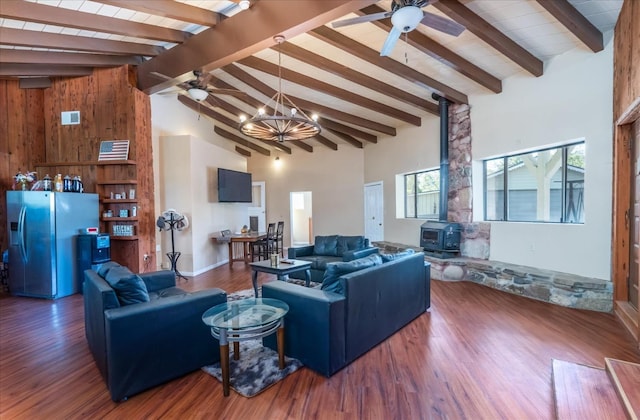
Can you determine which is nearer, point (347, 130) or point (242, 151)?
point (347, 130)

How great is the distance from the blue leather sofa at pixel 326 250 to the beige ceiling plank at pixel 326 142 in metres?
4.11

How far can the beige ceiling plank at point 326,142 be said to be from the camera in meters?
8.77

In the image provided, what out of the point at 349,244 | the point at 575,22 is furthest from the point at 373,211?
the point at 575,22

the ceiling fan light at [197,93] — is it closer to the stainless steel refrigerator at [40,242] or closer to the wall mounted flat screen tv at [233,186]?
the wall mounted flat screen tv at [233,186]

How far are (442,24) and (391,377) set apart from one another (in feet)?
10.3

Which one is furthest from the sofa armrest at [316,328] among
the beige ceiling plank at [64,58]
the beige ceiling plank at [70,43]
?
the beige ceiling plank at [64,58]

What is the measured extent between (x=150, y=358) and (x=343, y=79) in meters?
4.85

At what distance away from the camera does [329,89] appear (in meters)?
5.52

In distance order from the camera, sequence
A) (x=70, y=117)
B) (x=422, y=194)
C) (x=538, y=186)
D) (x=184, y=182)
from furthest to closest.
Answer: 1. (x=422, y=194)
2. (x=184, y=182)
3. (x=70, y=117)
4. (x=538, y=186)

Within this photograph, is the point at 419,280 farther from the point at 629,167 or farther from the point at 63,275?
the point at 63,275

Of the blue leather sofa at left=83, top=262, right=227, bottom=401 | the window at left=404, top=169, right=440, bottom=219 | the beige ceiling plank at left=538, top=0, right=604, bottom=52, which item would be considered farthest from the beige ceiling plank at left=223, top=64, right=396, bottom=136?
the blue leather sofa at left=83, top=262, right=227, bottom=401

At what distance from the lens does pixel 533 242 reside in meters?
4.47

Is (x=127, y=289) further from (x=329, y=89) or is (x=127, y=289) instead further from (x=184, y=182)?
(x=329, y=89)

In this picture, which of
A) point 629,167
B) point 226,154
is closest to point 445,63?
point 629,167
